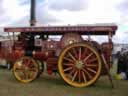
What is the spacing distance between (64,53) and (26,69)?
1535 mm

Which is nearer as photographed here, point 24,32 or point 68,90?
→ point 68,90

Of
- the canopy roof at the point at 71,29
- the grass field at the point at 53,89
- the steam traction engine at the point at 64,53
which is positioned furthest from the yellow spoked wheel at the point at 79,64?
the canopy roof at the point at 71,29

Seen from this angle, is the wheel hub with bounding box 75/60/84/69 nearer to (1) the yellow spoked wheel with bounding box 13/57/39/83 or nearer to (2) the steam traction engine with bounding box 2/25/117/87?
(2) the steam traction engine with bounding box 2/25/117/87

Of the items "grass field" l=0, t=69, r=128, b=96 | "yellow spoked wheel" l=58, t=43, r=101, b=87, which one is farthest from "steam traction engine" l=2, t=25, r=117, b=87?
"grass field" l=0, t=69, r=128, b=96

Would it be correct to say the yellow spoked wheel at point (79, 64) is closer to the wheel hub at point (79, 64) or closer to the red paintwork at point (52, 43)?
the wheel hub at point (79, 64)

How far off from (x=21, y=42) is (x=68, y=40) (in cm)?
195

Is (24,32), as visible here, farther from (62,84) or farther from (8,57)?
(62,84)

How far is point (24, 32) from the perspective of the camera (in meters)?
13.8

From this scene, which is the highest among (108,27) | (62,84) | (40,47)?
(108,27)

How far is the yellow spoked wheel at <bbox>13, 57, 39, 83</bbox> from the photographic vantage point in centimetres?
1293

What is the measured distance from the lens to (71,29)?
500 inches

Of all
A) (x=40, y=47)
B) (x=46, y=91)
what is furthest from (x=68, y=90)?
(x=40, y=47)

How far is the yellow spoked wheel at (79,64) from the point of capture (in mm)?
11977

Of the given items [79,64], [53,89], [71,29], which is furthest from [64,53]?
[53,89]
